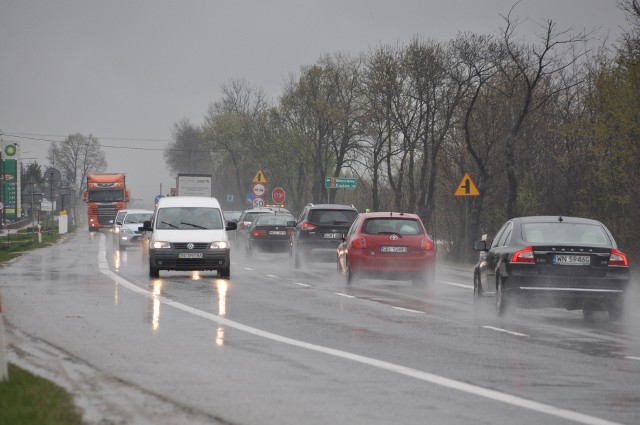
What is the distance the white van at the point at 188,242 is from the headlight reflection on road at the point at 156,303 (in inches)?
34.0

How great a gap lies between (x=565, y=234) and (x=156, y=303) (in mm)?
6605

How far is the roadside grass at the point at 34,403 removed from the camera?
7876mm

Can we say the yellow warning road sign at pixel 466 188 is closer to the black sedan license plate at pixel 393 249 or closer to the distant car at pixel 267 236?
the distant car at pixel 267 236

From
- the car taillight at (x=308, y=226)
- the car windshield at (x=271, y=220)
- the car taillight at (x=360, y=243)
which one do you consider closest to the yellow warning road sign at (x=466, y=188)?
the car taillight at (x=308, y=226)

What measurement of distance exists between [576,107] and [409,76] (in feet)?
27.5

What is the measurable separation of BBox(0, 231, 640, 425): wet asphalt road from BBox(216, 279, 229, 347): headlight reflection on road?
4cm

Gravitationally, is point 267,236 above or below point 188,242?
below

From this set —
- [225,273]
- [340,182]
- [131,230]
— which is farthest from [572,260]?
[340,182]

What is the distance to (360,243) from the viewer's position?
26.0 meters

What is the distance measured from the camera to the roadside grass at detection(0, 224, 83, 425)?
7.88 metres

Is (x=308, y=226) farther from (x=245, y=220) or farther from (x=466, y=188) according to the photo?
(x=245, y=220)

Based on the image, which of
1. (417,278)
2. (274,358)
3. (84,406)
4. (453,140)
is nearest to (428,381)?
(274,358)

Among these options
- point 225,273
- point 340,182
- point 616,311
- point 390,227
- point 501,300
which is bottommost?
point 225,273

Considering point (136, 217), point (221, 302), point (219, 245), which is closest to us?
point (221, 302)
